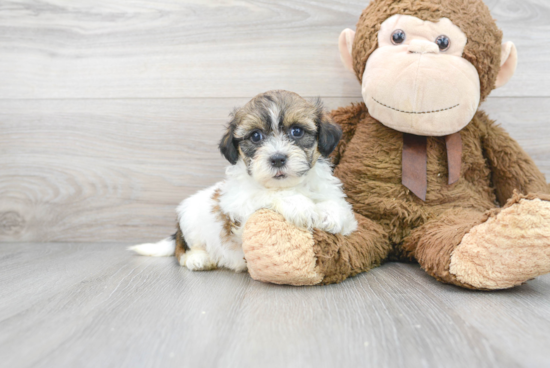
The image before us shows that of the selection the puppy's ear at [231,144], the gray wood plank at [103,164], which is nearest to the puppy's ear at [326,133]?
the puppy's ear at [231,144]

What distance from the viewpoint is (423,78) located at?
1.50 metres

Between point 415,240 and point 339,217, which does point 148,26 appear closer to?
point 339,217

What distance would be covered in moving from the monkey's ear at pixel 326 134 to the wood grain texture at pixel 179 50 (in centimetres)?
58

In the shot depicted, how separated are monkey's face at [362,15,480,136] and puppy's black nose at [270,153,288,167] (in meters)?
0.49

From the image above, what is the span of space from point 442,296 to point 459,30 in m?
0.99

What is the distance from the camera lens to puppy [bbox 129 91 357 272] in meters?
1.43

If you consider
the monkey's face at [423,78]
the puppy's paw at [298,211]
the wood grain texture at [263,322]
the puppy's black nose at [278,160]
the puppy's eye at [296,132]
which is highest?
the monkey's face at [423,78]

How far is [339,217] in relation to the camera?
1.47 meters

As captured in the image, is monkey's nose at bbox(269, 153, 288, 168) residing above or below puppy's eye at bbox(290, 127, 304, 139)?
below

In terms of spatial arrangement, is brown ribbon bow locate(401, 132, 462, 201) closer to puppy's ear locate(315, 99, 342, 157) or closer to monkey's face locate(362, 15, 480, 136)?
monkey's face locate(362, 15, 480, 136)

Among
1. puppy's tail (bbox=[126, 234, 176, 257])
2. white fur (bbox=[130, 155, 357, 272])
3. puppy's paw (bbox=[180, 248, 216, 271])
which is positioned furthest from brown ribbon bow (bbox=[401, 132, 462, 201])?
puppy's tail (bbox=[126, 234, 176, 257])

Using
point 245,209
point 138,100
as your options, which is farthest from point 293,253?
point 138,100

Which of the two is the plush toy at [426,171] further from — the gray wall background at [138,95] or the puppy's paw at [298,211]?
the gray wall background at [138,95]

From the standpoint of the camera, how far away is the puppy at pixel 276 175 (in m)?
1.43
